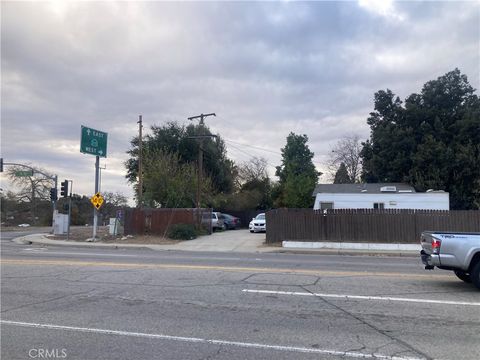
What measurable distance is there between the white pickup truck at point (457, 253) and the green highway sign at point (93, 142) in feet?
74.2

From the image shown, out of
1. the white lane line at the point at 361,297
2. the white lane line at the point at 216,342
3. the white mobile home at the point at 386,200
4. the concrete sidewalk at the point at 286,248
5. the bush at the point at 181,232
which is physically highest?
the white mobile home at the point at 386,200

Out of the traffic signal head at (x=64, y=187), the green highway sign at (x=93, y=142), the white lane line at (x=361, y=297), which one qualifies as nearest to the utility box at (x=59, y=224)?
the traffic signal head at (x=64, y=187)

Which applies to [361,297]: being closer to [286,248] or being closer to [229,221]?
[286,248]

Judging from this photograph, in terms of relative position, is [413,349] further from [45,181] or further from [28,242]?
[45,181]

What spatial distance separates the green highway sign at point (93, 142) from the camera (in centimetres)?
2801

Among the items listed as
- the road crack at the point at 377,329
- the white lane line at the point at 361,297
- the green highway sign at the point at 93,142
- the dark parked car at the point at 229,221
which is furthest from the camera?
the dark parked car at the point at 229,221

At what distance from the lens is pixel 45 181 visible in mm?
73688

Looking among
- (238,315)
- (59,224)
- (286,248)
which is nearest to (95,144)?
(59,224)

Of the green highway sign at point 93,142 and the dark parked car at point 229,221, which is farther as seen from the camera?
the dark parked car at point 229,221

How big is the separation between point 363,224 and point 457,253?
14744 mm

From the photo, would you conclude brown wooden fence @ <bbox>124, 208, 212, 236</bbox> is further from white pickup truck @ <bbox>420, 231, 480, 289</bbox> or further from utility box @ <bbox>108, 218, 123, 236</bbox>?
white pickup truck @ <bbox>420, 231, 480, 289</bbox>

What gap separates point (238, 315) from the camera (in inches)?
304

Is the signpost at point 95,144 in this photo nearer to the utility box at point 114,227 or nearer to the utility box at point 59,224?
the utility box at point 114,227

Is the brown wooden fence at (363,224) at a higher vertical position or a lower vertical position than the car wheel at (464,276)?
higher
